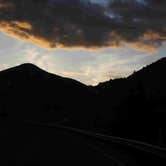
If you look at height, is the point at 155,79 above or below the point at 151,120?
→ above

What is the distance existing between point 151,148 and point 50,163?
11.1ft

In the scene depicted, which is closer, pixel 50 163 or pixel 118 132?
pixel 50 163

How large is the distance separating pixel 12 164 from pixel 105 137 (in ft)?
45.4

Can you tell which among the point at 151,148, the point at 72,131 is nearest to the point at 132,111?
the point at 72,131

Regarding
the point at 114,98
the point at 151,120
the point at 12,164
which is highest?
the point at 114,98

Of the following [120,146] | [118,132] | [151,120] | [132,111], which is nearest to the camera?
[120,146]

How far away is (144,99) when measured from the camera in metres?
59.9

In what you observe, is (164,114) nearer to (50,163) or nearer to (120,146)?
(120,146)

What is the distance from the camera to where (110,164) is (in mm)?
17188

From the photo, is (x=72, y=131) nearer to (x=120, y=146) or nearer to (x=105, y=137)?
(x=105, y=137)

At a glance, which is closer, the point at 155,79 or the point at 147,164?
the point at 147,164

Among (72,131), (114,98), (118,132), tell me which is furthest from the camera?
(114,98)

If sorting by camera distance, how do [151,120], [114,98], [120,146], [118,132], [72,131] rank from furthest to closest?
[114,98] → [151,120] → [118,132] → [72,131] → [120,146]

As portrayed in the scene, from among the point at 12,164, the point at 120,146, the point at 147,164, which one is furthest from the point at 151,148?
the point at 120,146
